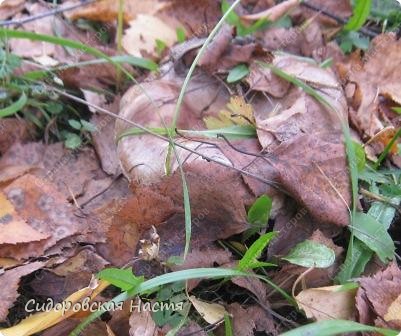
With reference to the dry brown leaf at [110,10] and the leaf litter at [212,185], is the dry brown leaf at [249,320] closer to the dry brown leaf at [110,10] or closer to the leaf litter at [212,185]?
the leaf litter at [212,185]

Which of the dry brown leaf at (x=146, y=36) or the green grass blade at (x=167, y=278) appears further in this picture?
the dry brown leaf at (x=146, y=36)

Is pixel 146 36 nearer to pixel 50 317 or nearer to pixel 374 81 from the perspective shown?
pixel 374 81

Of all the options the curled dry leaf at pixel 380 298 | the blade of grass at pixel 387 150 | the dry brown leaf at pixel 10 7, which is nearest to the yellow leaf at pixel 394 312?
the curled dry leaf at pixel 380 298

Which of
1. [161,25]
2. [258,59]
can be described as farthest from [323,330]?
[161,25]

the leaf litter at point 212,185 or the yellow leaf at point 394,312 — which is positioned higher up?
the leaf litter at point 212,185

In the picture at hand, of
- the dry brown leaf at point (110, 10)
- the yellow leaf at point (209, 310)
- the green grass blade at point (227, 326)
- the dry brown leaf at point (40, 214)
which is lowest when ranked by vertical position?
the yellow leaf at point (209, 310)

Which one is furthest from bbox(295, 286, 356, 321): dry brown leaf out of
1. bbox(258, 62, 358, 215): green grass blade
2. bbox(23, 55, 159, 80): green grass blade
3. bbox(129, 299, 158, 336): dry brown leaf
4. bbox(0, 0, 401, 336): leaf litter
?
bbox(23, 55, 159, 80): green grass blade

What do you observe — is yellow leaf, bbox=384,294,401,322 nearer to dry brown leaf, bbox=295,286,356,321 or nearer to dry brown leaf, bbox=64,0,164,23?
dry brown leaf, bbox=295,286,356,321
